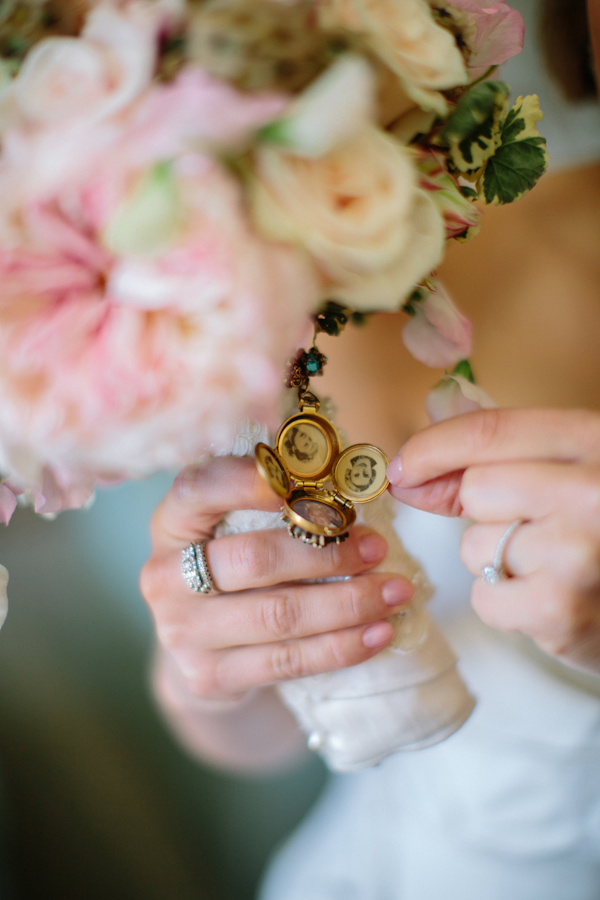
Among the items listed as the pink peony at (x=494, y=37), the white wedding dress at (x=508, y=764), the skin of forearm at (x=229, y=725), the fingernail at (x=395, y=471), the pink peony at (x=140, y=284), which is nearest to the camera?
the pink peony at (x=140, y=284)

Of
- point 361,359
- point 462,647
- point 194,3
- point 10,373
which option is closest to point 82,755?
point 462,647

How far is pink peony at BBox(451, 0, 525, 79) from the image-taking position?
0.31m

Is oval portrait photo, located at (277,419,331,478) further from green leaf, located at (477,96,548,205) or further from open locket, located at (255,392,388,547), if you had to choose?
green leaf, located at (477,96,548,205)

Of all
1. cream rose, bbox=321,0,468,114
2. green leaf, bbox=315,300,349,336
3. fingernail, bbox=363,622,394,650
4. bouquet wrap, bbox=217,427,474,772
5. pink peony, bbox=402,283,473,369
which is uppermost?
cream rose, bbox=321,0,468,114

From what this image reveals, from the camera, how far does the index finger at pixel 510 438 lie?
377mm

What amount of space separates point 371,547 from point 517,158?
0.98ft

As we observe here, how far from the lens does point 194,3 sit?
23 centimetres

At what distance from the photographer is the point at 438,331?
37 centimetres

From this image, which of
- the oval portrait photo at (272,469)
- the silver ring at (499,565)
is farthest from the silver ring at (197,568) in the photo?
the silver ring at (499,565)

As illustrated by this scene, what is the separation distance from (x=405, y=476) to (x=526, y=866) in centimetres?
76

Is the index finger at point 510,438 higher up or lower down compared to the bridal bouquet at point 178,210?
lower down

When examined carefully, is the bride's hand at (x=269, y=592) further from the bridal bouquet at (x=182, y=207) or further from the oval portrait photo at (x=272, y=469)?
the bridal bouquet at (x=182, y=207)

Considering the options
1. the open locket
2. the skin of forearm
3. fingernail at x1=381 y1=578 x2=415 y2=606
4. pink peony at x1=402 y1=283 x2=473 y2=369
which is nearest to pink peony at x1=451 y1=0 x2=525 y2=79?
pink peony at x1=402 y1=283 x2=473 y2=369

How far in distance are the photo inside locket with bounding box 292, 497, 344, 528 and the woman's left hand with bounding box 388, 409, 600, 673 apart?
2.4 inches
